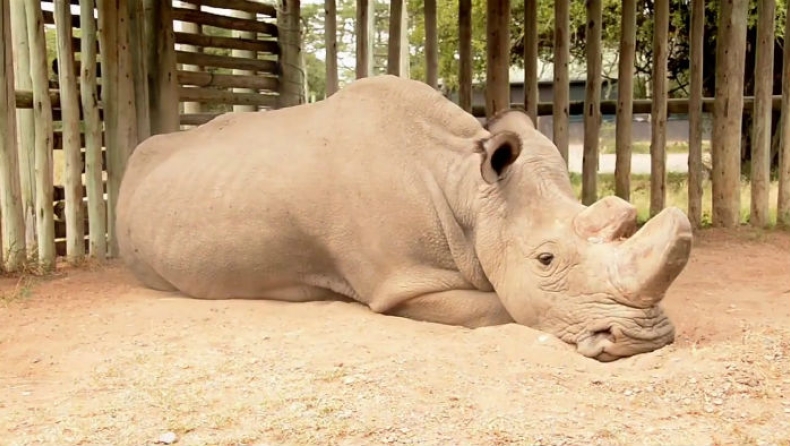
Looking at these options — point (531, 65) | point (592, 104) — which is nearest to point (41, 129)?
point (531, 65)

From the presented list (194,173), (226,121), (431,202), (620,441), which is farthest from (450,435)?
(226,121)

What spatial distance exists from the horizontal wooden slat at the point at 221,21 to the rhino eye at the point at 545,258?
238 inches

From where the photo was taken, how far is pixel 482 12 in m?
16.5

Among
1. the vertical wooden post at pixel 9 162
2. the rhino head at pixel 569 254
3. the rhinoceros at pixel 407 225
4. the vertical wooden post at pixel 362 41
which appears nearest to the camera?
the rhino head at pixel 569 254

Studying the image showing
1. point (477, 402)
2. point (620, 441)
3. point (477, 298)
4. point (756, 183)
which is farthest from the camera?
point (756, 183)

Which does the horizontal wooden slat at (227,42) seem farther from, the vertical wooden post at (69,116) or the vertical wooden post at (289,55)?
the vertical wooden post at (69,116)

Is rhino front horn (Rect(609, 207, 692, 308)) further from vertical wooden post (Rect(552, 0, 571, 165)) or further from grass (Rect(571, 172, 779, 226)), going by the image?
grass (Rect(571, 172, 779, 226))

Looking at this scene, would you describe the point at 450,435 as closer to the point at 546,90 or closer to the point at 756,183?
the point at 756,183

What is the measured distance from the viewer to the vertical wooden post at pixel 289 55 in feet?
36.0

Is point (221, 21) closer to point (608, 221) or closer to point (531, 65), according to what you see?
point (531, 65)

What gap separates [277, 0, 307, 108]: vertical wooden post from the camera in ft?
36.0

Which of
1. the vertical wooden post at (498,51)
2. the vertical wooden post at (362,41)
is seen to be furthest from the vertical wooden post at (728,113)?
the vertical wooden post at (362,41)

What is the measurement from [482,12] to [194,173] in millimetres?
11567

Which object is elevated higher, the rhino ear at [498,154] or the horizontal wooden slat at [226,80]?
the horizontal wooden slat at [226,80]
